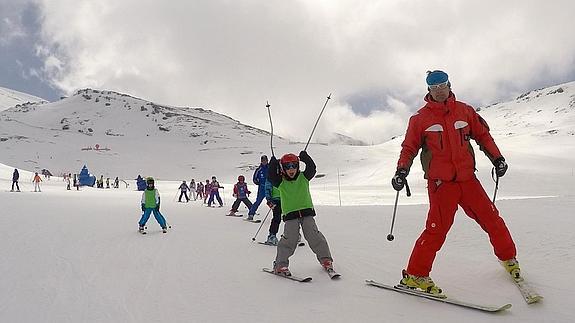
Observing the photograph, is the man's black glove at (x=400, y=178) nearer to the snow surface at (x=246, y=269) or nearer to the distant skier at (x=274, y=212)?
the snow surface at (x=246, y=269)

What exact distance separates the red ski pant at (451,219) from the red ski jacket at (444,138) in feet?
0.42

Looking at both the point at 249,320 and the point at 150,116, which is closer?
the point at 249,320

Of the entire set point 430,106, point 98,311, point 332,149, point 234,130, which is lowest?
point 98,311

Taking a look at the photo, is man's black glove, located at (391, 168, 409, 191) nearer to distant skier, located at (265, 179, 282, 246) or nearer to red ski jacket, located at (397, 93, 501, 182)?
→ red ski jacket, located at (397, 93, 501, 182)

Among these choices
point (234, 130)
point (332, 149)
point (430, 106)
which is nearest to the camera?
point (430, 106)

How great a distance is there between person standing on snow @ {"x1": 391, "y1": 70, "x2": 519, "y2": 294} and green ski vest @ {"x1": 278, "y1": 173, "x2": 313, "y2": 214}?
1.60 meters

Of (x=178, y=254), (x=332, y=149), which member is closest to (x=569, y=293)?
(x=178, y=254)

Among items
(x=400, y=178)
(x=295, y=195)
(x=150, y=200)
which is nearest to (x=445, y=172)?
(x=400, y=178)

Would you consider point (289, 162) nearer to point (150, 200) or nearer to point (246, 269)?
point (246, 269)

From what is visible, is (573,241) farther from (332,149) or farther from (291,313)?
(332,149)

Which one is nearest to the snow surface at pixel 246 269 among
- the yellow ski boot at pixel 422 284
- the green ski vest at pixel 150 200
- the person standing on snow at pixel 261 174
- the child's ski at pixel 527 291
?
the child's ski at pixel 527 291

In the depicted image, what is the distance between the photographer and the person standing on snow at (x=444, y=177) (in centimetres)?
473

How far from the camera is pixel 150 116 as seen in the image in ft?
485

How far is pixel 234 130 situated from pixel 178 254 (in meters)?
134
